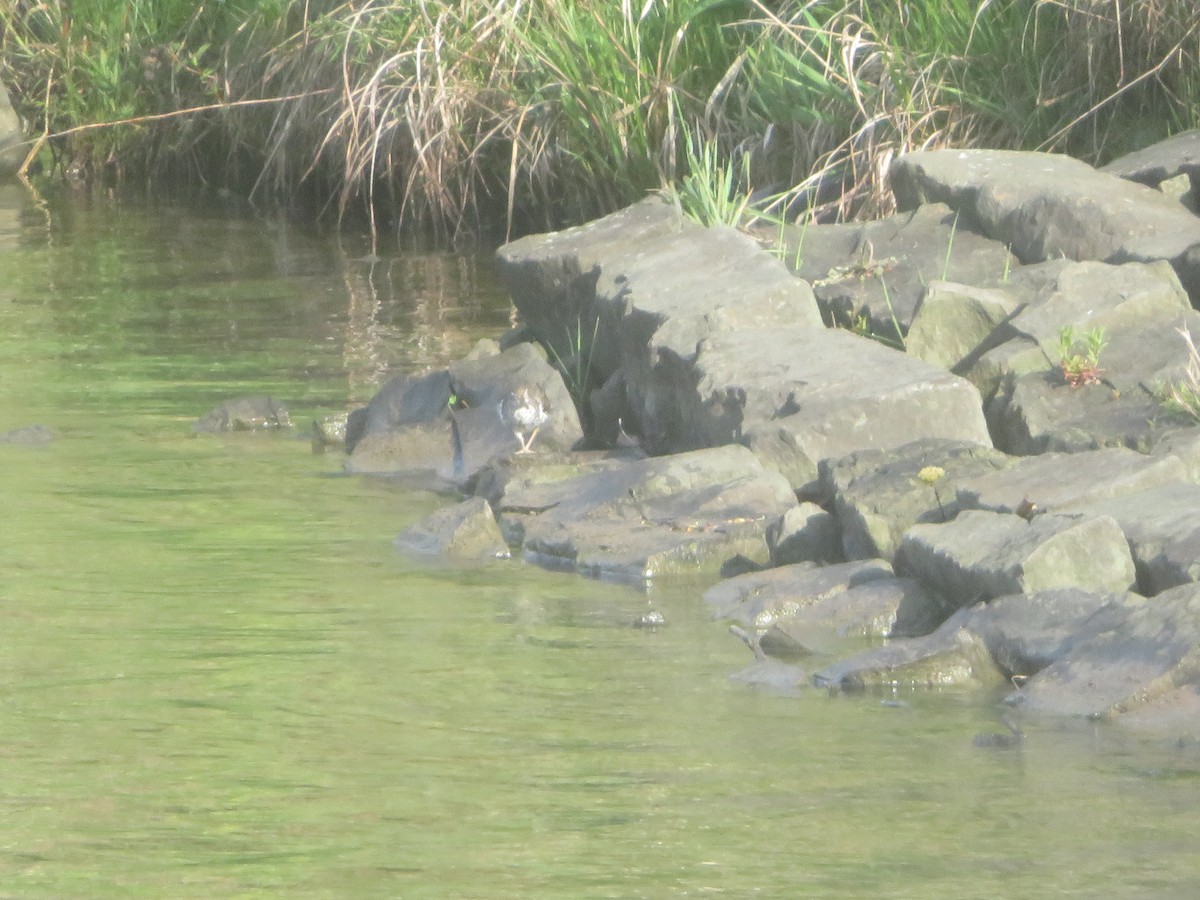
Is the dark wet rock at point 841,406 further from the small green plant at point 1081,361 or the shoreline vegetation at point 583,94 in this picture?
the shoreline vegetation at point 583,94

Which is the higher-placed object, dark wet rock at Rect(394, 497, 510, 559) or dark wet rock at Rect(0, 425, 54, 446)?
dark wet rock at Rect(0, 425, 54, 446)

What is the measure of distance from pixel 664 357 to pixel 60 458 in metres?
1.79

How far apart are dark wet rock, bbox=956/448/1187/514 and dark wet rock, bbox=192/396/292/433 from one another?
9.04ft

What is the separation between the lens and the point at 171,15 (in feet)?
47.8

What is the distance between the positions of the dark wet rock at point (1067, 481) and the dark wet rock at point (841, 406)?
1.46 ft

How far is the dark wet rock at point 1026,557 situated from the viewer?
4.13 m

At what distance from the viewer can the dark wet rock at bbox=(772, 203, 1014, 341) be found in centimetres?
651

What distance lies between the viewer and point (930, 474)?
16.1ft

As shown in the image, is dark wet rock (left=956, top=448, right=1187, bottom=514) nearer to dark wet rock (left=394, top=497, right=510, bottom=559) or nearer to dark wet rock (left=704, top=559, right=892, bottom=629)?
dark wet rock (left=704, top=559, right=892, bottom=629)

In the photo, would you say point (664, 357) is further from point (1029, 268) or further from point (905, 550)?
point (905, 550)

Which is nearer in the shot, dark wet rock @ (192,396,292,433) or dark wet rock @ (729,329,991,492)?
→ dark wet rock @ (729,329,991,492)

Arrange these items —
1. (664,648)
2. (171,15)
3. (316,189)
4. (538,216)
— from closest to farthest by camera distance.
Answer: (664,648)
(538,216)
(316,189)
(171,15)

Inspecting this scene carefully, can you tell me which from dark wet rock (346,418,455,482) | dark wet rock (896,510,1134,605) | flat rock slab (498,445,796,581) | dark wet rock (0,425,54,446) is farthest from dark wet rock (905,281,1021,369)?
dark wet rock (0,425,54,446)

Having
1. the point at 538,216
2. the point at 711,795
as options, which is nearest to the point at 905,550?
the point at 711,795
